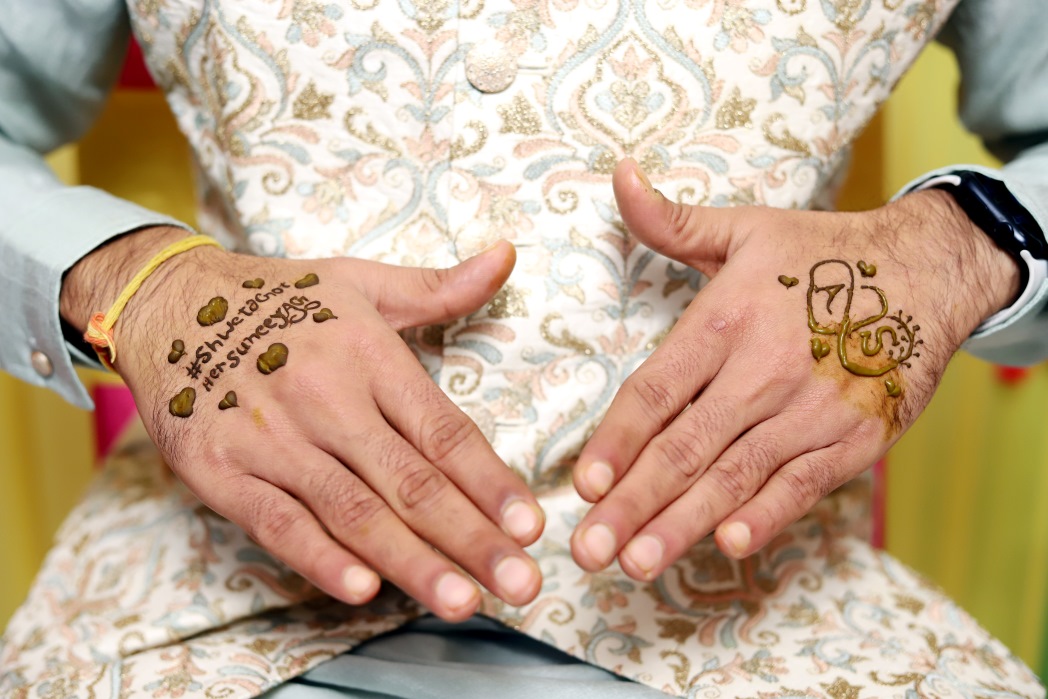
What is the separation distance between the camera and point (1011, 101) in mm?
863

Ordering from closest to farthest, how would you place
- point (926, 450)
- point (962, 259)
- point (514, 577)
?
point (514, 577) → point (962, 259) → point (926, 450)

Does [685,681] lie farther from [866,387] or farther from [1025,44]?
[1025,44]

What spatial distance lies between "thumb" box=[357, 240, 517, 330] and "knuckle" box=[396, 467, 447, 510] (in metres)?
0.14

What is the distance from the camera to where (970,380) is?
57.0 inches

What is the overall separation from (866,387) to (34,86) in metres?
0.81

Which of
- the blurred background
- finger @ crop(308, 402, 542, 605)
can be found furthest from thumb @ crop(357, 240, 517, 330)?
the blurred background

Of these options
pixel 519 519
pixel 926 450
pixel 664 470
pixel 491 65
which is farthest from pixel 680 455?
pixel 926 450

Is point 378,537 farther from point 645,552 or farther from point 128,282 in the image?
point 128,282

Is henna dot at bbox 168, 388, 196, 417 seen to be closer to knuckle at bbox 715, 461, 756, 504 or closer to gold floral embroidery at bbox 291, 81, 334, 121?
gold floral embroidery at bbox 291, 81, 334, 121

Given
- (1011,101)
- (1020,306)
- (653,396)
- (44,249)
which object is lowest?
(44,249)

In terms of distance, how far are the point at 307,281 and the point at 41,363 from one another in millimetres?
307

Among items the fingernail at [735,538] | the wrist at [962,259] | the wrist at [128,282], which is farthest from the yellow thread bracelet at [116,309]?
the wrist at [962,259]

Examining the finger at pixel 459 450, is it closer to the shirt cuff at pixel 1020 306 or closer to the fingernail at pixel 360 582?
the fingernail at pixel 360 582

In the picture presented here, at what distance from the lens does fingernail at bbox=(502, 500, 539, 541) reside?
1.77 ft
